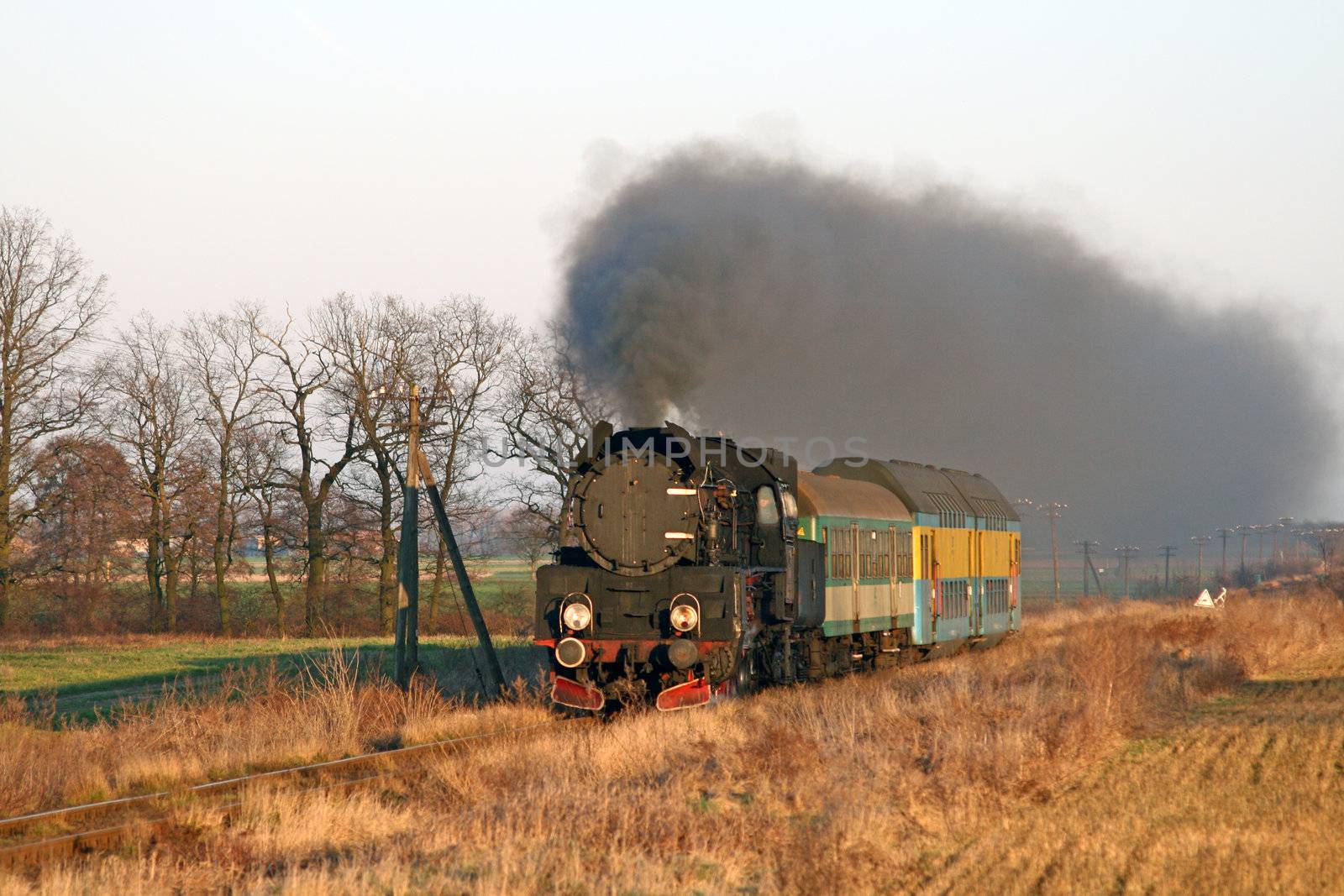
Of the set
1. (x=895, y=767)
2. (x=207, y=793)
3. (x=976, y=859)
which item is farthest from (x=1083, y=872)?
(x=207, y=793)

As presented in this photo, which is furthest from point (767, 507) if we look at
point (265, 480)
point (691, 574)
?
point (265, 480)

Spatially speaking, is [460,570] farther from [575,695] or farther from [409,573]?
[575,695]

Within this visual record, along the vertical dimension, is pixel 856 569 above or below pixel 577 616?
above

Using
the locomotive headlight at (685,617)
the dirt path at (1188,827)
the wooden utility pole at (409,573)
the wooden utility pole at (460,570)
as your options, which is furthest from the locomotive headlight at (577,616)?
the dirt path at (1188,827)

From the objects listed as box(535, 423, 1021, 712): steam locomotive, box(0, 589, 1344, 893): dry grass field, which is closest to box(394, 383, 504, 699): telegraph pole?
box(0, 589, 1344, 893): dry grass field

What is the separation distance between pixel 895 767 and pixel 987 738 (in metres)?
1.07

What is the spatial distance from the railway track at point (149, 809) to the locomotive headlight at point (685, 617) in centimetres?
221

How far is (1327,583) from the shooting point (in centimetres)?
6269

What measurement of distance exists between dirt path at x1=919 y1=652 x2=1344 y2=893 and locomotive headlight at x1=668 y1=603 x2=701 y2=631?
4624mm

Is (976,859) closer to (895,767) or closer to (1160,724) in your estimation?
(895,767)

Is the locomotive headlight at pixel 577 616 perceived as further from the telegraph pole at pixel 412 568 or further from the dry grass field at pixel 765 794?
the telegraph pole at pixel 412 568

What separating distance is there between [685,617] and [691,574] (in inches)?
19.7

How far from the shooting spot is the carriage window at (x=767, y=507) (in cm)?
1616

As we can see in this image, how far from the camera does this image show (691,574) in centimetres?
1478
